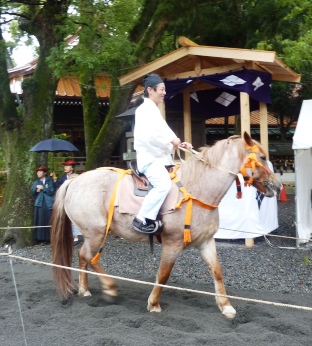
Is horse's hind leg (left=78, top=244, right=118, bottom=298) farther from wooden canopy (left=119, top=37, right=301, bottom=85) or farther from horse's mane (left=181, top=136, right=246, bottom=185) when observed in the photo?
wooden canopy (left=119, top=37, right=301, bottom=85)

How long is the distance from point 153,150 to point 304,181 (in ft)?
15.6

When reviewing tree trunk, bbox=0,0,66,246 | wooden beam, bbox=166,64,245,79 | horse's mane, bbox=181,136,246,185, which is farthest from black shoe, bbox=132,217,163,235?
tree trunk, bbox=0,0,66,246

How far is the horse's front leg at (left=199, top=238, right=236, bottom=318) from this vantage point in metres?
4.90

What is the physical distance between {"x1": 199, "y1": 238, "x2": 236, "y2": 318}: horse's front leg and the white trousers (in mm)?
688

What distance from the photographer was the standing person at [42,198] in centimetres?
944

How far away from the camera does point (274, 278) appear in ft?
22.0

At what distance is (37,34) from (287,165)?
40.8 feet

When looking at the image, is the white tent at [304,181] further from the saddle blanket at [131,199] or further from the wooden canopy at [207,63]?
the saddle blanket at [131,199]

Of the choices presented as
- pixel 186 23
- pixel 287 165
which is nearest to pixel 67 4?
A: pixel 186 23

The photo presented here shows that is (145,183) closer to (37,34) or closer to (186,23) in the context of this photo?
(37,34)

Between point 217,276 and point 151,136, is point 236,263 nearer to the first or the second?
point 217,276

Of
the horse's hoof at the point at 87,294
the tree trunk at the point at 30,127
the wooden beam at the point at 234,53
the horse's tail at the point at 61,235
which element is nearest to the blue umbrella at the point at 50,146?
the tree trunk at the point at 30,127

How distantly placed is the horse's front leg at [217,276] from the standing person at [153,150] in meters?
0.58

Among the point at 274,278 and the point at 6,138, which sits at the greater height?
the point at 6,138
